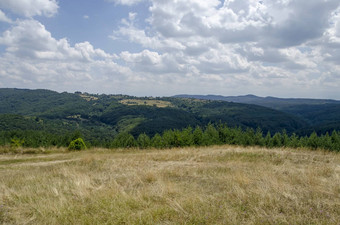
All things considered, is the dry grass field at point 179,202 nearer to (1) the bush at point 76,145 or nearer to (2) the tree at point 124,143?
(1) the bush at point 76,145

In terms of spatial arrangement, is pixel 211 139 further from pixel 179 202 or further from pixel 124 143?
pixel 179 202

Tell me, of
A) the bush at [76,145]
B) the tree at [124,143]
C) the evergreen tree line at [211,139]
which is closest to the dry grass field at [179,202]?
the evergreen tree line at [211,139]

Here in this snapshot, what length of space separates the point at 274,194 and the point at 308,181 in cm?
203

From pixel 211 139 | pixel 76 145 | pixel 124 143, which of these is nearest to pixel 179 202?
pixel 76 145

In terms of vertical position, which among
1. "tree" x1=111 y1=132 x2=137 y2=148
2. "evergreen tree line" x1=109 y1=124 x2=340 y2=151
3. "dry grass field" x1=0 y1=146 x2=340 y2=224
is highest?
"dry grass field" x1=0 y1=146 x2=340 y2=224

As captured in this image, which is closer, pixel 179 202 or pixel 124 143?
pixel 179 202

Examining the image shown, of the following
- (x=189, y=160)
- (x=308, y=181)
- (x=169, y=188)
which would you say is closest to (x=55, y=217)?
(x=169, y=188)

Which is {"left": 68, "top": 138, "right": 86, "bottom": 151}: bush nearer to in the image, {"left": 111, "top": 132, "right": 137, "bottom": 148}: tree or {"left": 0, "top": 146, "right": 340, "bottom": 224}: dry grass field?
{"left": 0, "top": 146, "right": 340, "bottom": 224}: dry grass field

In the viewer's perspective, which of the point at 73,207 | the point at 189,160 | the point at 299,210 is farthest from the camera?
the point at 189,160

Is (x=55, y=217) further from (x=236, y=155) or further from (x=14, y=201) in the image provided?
(x=236, y=155)

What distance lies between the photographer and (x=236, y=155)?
43.0ft

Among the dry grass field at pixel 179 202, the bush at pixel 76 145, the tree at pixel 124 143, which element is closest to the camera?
the dry grass field at pixel 179 202

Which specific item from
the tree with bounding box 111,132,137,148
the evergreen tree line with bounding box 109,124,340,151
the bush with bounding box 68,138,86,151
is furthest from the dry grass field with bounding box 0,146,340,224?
the tree with bounding box 111,132,137,148

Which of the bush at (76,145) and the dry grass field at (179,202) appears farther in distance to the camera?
the bush at (76,145)
